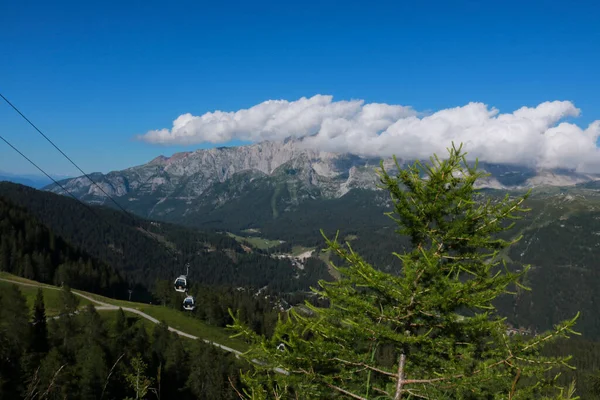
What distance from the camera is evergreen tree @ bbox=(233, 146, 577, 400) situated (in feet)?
25.0

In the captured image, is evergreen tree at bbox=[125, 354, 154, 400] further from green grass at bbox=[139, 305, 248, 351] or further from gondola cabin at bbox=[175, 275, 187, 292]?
green grass at bbox=[139, 305, 248, 351]

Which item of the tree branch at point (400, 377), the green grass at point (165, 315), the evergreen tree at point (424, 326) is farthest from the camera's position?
the green grass at point (165, 315)

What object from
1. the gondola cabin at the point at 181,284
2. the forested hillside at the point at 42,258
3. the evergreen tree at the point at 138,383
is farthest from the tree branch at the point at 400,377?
the forested hillside at the point at 42,258

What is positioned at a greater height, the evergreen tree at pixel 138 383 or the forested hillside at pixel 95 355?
the evergreen tree at pixel 138 383

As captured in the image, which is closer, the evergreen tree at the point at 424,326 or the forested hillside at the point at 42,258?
the evergreen tree at the point at 424,326

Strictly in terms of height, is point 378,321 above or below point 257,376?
above

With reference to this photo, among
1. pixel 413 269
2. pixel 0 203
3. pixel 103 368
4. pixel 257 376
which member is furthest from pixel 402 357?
pixel 0 203

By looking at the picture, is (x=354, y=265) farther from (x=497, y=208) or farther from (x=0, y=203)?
(x=0, y=203)

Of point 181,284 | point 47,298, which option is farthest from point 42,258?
point 181,284

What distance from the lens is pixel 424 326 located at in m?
8.46

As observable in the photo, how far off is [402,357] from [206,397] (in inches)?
2472

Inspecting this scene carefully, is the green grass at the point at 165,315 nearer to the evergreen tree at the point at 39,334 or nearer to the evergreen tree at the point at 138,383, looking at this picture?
the evergreen tree at the point at 39,334

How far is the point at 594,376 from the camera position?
3762 centimetres

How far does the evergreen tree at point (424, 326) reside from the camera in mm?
7621
